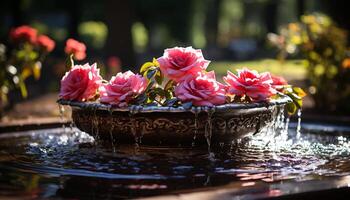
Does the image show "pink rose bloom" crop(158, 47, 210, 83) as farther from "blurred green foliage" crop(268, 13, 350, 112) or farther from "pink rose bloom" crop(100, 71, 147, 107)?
"blurred green foliage" crop(268, 13, 350, 112)

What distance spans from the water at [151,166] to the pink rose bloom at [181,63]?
23.4 inches

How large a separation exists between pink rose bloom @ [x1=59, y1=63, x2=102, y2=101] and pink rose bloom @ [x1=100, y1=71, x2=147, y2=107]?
21 centimetres

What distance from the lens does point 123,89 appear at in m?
4.95

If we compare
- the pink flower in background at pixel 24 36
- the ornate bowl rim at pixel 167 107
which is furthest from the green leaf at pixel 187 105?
the pink flower in background at pixel 24 36

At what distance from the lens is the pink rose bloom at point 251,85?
5027 mm

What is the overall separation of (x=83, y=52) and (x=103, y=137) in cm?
112

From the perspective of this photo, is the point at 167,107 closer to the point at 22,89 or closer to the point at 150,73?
the point at 150,73

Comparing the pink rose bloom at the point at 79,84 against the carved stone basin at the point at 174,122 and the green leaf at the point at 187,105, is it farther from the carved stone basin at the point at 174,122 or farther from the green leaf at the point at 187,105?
the green leaf at the point at 187,105

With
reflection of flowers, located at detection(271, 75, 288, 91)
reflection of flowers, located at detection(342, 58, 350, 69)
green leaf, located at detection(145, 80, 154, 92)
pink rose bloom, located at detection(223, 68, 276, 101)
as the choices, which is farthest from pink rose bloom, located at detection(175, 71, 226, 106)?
reflection of flowers, located at detection(342, 58, 350, 69)

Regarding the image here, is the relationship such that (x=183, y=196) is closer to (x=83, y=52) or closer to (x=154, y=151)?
(x=154, y=151)

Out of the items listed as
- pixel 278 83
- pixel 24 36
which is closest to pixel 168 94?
pixel 278 83

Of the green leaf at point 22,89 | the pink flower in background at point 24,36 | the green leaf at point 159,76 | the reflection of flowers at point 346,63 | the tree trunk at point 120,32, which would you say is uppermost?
the tree trunk at point 120,32

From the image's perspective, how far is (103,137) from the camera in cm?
529

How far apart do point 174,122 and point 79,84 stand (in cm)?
80
